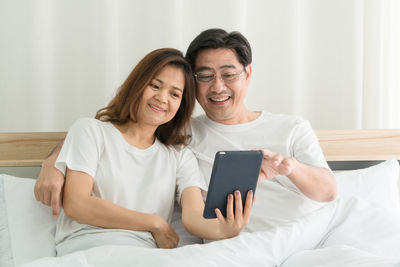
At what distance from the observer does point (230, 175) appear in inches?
47.0

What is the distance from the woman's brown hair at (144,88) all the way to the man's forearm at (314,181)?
17.7 inches

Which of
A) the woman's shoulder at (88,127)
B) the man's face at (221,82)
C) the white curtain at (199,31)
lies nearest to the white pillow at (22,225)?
the woman's shoulder at (88,127)

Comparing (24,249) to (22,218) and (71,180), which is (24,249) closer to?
(22,218)

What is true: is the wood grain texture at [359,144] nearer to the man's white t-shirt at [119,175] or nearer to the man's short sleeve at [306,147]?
the man's short sleeve at [306,147]

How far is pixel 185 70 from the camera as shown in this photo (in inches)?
60.5

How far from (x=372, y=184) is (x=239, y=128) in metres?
0.62

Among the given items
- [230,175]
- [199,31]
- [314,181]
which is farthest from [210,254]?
[199,31]

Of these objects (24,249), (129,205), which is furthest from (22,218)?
(129,205)

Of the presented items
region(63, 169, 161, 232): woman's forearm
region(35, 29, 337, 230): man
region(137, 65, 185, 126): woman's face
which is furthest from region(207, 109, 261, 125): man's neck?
region(63, 169, 161, 232): woman's forearm

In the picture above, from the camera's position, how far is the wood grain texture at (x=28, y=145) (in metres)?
1.70

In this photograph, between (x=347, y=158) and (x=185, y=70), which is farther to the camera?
(x=347, y=158)

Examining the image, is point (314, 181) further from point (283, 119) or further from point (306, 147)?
point (283, 119)

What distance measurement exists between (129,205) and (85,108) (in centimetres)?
66

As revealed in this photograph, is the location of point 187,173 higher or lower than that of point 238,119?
lower
